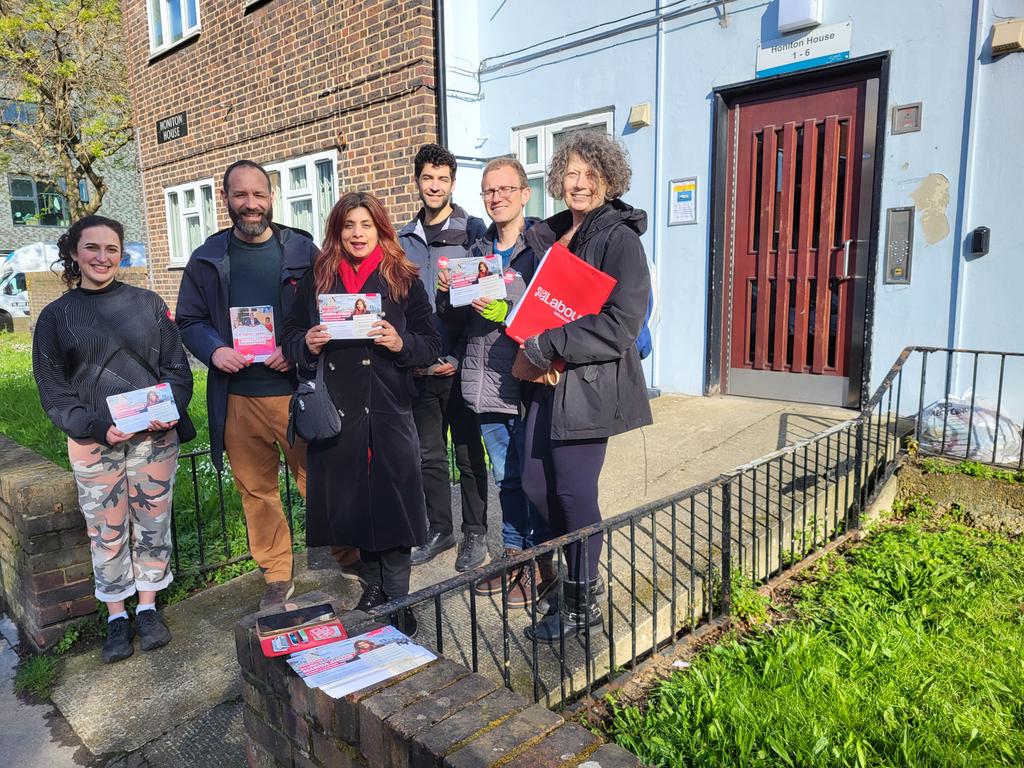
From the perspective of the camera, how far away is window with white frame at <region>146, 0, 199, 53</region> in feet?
36.0

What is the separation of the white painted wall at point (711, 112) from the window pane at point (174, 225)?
641cm

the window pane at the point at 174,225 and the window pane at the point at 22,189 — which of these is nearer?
the window pane at the point at 174,225

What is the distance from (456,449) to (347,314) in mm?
1267

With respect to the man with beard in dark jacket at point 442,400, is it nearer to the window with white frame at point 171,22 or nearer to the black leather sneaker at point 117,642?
the black leather sneaker at point 117,642

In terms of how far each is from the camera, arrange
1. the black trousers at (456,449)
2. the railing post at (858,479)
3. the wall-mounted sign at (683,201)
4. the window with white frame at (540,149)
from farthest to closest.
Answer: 1. the window with white frame at (540,149)
2. the wall-mounted sign at (683,201)
3. the railing post at (858,479)
4. the black trousers at (456,449)

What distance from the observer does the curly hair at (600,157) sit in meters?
2.73

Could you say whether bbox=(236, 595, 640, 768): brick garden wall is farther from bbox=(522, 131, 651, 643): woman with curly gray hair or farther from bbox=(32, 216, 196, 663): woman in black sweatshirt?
bbox=(32, 216, 196, 663): woman in black sweatshirt

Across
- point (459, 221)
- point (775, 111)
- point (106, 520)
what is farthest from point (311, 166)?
point (106, 520)

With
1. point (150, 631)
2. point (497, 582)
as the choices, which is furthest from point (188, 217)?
point (497, 582)

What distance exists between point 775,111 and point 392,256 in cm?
441

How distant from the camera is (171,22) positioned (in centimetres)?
1148

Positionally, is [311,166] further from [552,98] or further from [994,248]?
[994,248]

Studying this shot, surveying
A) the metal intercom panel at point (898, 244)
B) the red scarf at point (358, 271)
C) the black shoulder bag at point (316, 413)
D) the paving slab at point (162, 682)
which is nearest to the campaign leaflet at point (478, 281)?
the red scarf at point (358, 271)

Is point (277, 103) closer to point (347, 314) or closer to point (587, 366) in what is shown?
point (347, 314)
